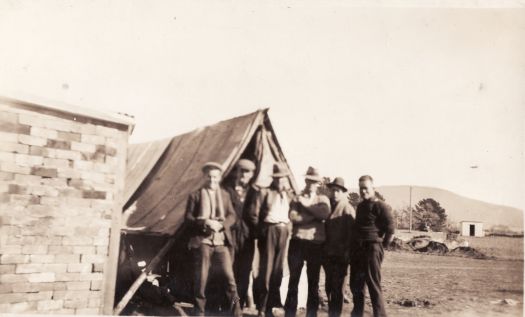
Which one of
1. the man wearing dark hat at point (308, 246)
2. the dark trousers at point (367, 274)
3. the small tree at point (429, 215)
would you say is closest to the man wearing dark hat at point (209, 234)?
the man wearing dark hat at point (308, 246)

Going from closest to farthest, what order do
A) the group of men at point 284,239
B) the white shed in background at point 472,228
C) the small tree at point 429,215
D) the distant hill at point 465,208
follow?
1. the group of men at point 284,239
2. the distant hill at point 465,208
3. the white shed in background at point 472,228
4. the small tree at point 429,215

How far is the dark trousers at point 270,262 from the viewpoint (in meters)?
4.33

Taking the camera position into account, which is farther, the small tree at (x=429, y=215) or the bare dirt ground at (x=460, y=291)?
the small tree at (x=429, y=215)

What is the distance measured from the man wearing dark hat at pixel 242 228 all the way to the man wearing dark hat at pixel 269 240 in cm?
9

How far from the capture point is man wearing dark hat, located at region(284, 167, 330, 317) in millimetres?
4395

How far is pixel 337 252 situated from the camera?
436cm

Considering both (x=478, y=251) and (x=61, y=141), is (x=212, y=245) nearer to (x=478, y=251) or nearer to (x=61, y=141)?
(x=61, y=141)

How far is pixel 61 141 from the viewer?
4406mm

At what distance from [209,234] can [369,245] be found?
5.18 ft

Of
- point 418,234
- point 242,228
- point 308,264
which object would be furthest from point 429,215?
point 242,228

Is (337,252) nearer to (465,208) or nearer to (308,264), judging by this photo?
(308,264)

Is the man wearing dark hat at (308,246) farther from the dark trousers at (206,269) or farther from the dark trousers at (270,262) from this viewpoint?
the dark trousers at (206,269)

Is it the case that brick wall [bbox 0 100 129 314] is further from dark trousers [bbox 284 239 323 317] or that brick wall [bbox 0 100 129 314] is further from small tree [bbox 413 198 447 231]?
small tree [bbox 413 198 447 231]

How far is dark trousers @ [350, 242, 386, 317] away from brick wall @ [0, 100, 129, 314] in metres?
2.48
